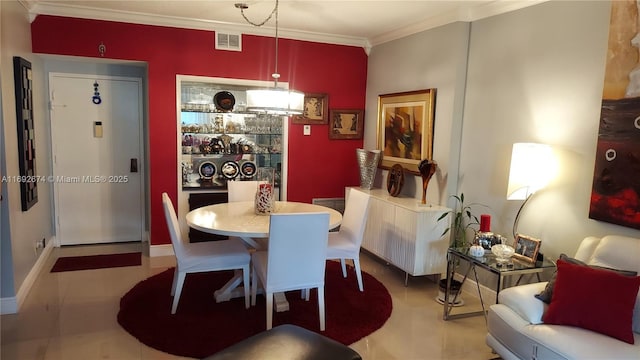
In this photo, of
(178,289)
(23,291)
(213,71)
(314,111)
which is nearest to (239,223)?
(178,289)

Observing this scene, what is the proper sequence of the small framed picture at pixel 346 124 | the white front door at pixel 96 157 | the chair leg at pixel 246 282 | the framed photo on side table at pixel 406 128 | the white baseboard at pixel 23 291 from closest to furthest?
the white baseboard at pixel 23 291
the chair leg at pixel 246 282
the framed photo on side table at pixel 406 128
the white front door at pixel 96 157
the small framed picture at pixel 346 124

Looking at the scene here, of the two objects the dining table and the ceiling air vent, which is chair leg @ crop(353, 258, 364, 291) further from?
the ceiling air vent

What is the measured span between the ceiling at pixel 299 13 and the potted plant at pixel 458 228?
5.40 ft

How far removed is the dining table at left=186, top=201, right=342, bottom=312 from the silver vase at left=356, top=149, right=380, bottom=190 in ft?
3.78

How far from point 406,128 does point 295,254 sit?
219cm

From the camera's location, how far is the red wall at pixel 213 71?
4188 mm

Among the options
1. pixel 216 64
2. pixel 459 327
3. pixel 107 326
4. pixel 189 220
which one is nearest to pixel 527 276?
pixel 459 327

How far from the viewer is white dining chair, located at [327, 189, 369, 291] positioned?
360 centimetres

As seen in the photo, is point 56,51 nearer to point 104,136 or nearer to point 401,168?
point 104,136

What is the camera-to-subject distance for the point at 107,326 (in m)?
3.02

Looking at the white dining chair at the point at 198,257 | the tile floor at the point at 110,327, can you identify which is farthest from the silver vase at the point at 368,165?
the white dining chair at the point at 198,257

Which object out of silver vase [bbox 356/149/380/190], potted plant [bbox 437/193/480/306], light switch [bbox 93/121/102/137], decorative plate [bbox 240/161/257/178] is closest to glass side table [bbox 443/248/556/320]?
potted plant [bbox 437/193/480/306]

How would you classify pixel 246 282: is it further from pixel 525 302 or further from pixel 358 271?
pixel 525 302

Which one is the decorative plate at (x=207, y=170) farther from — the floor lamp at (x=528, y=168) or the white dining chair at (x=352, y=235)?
the floor lamp at (x=528, y=168)
